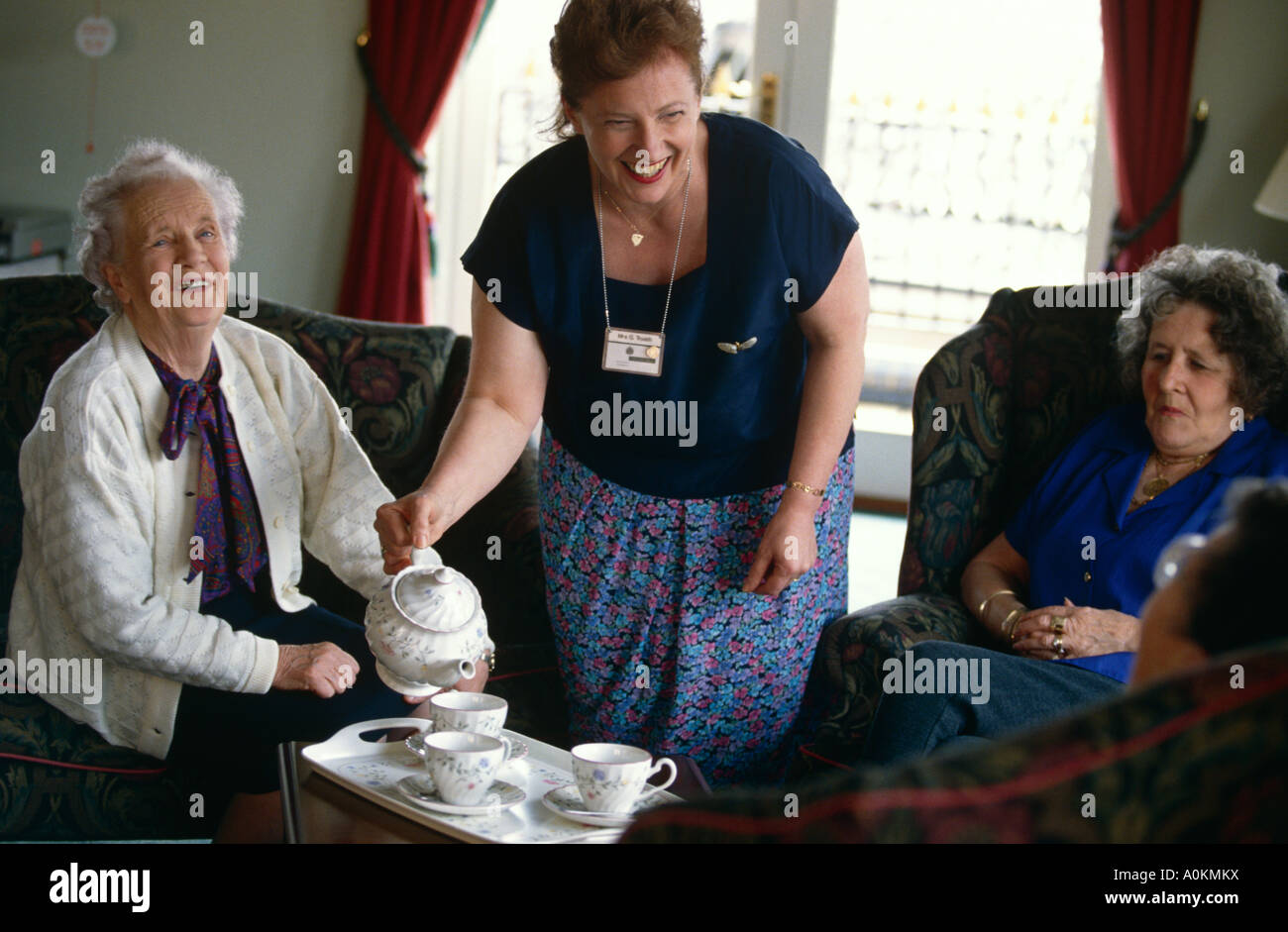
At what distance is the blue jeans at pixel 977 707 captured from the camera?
1930mm

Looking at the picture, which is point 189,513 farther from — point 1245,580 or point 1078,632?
point 1245,580

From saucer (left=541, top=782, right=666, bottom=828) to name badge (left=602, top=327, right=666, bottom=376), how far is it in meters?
0.65

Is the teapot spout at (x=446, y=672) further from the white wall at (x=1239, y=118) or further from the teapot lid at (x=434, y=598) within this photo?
the white wall at (x=1239, y=118)

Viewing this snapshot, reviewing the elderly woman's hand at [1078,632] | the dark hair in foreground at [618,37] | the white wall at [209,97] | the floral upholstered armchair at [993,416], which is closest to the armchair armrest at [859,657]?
the floral upholstered armchair at [993,416]

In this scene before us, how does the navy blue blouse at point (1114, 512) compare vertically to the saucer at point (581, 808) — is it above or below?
above

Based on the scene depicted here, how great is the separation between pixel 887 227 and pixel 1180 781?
460 cm

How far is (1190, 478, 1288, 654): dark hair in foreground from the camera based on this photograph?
2.18 feet

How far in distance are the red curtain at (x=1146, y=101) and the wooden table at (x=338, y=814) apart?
3.58m

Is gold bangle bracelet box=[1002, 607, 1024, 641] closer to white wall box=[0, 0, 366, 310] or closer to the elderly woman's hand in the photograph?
the elderly woman's hand

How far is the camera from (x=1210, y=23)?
4496mm

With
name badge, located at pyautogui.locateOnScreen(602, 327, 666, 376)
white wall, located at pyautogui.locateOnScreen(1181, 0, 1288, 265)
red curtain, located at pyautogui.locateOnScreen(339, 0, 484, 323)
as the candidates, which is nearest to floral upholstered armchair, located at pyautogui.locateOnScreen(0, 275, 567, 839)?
name badge, located at pyautogui.locateOnScreen(602, 327, 666, 376)

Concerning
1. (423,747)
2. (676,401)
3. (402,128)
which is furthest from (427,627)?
(402,128)

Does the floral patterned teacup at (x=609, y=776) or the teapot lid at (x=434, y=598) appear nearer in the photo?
the floral patterned teacup at (x=609, y=776)
